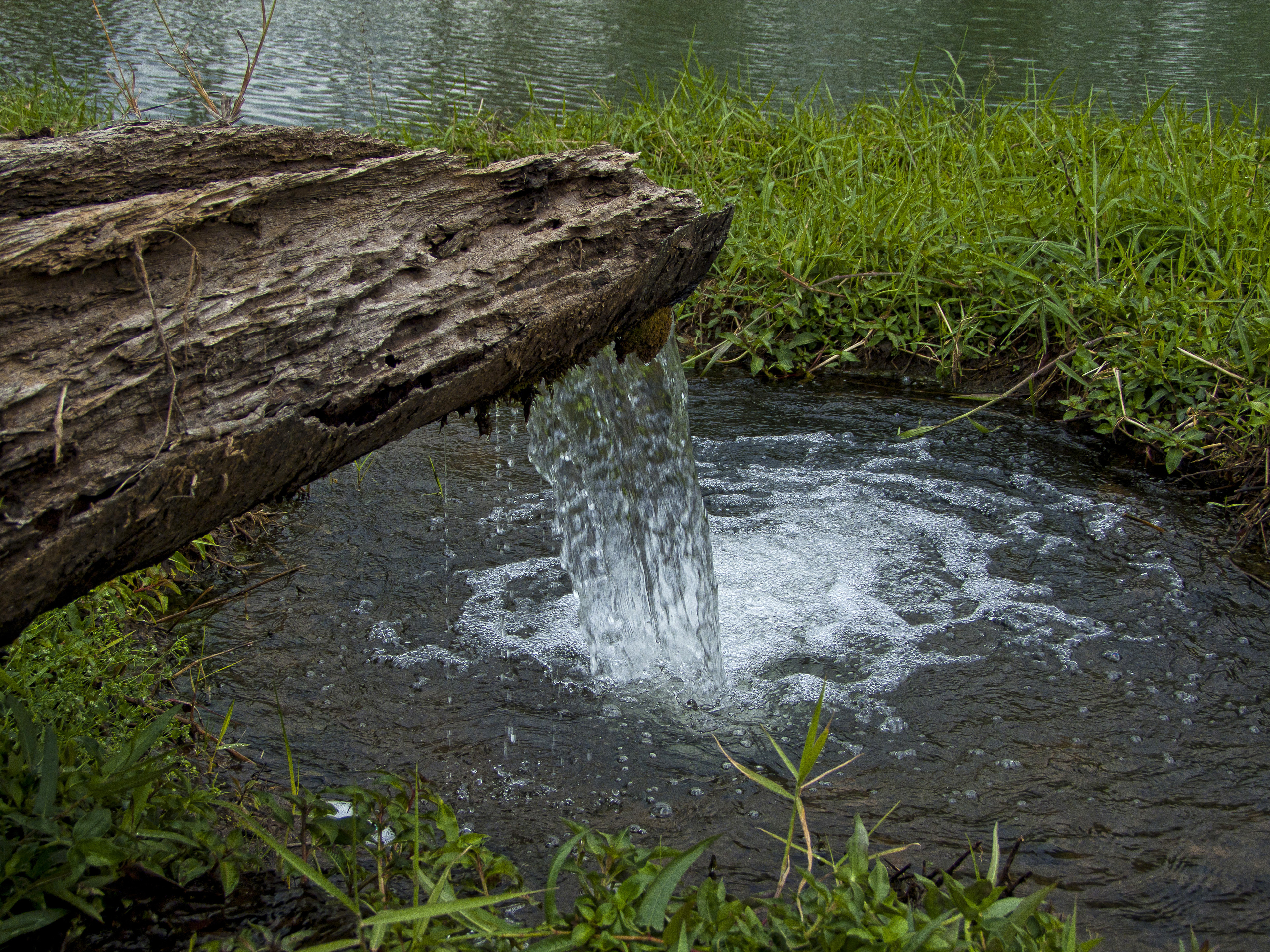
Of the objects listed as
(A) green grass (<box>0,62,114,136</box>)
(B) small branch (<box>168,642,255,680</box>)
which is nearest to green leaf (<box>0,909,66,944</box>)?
(B) small branch (<box>168,642,255,680</box>)

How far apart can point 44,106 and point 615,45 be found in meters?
5.03

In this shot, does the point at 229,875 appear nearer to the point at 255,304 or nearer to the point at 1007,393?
the point at 255,304

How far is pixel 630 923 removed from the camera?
127 centimetres

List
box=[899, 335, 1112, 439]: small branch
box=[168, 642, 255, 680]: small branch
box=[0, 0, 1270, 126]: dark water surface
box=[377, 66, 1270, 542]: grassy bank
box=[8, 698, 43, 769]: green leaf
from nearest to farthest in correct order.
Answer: box=[8, 698, 43, 769]: green leaf
box=[168, 642, 255, 680]: small branch
box=[377, 66, 1270, 542]: grassy bank
box=[899, 335, 1112, 439]: small branch
box=[0, 0, 1270, 126]: dark water surface

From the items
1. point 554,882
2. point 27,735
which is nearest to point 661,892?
point 554,882

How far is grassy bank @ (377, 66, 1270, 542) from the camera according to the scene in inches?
133

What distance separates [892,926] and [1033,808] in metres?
0.96

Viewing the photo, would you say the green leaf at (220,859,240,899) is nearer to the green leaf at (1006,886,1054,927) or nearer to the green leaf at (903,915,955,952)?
the green leaf at (903,915,955,952)

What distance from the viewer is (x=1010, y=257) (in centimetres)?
394

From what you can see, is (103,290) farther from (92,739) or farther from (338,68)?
(338,68)

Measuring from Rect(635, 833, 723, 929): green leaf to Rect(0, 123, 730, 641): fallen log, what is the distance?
821 mm

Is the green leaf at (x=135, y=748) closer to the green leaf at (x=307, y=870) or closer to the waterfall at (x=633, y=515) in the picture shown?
the green leaf at (x=307, y=870)

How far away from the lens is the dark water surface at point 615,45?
23.1ft

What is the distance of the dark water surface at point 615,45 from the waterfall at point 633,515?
13.9 ft
